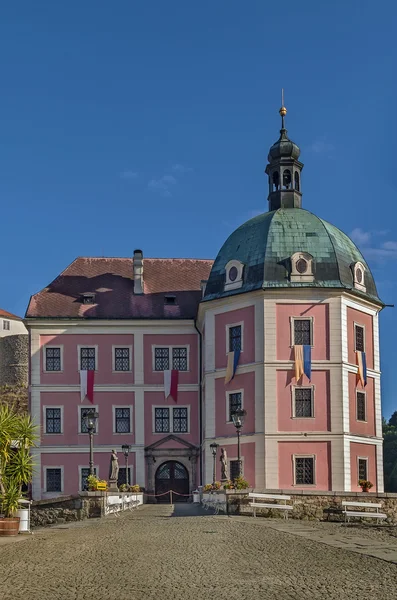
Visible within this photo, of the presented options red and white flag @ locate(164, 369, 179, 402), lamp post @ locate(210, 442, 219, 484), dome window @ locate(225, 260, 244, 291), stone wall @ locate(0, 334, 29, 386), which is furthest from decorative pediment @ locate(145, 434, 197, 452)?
stone wall @ locate(0, 334, 29, 386)

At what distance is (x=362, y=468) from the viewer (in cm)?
4609

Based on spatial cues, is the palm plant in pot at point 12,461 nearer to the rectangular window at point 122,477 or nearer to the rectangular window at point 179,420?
the rectangular window at point 122,477

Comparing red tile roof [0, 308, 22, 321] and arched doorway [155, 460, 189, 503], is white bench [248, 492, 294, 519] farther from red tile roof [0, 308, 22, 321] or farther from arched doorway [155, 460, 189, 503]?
red tile roof [0, 308, 22, 321]

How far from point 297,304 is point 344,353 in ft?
10.7

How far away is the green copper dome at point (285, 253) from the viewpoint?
46.2 meters

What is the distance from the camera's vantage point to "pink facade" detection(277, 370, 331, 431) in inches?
1770

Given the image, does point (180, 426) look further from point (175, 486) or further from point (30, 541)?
point (30, 541)

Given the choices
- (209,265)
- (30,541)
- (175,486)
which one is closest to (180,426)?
(175,486)

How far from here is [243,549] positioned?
1877 centimetres

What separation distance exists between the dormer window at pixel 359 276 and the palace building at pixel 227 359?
112 millimetres

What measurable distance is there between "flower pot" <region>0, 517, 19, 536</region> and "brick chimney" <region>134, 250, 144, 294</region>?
3301 cm

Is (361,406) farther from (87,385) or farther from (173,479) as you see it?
(87,385)

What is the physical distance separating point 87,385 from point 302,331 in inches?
559

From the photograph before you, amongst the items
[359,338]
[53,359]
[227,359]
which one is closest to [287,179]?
[359,338]
